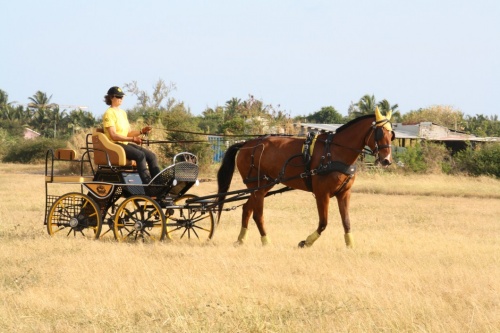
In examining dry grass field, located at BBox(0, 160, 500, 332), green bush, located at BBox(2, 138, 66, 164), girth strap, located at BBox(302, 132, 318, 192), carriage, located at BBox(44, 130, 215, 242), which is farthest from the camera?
green bush, located at BBox(2, 138, 66, 164)

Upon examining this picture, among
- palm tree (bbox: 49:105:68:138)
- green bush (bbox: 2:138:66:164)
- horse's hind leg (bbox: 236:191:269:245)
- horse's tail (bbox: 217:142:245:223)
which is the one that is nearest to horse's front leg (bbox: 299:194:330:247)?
horse's hind leg (bbox: 236:191:269:245)

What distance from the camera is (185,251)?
38.5 feet

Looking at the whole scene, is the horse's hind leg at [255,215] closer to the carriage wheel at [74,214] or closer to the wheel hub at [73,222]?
the carriage wheel at [74,214]

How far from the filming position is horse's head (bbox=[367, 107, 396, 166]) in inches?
467

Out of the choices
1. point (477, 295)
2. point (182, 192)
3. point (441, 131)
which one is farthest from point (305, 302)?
point (441, 131)

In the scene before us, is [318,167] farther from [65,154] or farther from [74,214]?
[65,154]

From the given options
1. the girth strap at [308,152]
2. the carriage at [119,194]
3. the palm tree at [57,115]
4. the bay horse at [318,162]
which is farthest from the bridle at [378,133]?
the palm tree at [57,115]

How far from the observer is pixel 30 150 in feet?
186

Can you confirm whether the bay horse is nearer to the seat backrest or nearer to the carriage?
the carriage

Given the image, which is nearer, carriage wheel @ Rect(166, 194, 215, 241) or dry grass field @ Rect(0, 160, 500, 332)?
dry grass field @ Rect(0, 160, 500, 332)

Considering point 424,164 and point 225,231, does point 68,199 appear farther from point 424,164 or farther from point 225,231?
point 424,164

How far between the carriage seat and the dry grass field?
4.07 feet

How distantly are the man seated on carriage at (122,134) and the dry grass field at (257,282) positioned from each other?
126cm

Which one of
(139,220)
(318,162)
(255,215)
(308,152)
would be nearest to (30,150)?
(139,220)
